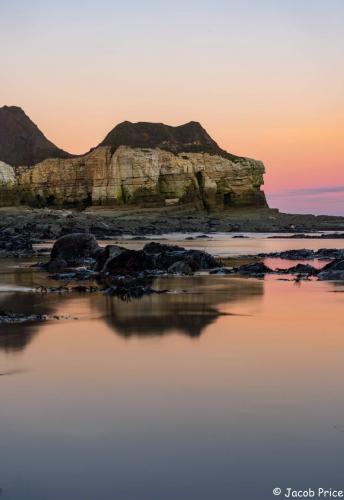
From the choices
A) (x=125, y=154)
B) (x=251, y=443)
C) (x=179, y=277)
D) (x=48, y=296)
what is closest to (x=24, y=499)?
(x=251, y=443)

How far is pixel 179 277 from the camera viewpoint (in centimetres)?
1686

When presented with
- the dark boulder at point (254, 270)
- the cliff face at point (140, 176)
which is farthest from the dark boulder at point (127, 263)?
the cliff face at point (140, 176)

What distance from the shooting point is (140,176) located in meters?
78.4

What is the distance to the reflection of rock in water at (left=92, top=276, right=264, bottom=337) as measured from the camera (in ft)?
30.0

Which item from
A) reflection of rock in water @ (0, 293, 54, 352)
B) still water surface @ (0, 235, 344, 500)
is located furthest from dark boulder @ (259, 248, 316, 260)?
still water surface @ (0, 235, 344, 500)

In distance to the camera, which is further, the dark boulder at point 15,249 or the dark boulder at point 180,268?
the dark boulder at point 15,249

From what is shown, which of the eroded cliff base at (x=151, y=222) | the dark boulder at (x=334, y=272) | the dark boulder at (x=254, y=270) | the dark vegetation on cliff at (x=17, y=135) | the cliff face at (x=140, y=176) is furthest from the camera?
the dark vegetation on cliff at (x=17, y=135)

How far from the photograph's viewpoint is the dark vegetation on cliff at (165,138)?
83.6 metres

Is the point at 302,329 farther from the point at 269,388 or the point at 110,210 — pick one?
the point at 110,210

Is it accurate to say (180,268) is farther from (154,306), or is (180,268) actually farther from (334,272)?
(154,306)

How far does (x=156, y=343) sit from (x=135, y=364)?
1.11m

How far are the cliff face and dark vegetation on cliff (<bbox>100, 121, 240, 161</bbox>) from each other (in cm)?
12

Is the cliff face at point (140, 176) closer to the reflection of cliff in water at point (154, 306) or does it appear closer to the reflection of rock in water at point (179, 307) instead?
the reflection of cliff in water at point (154, 306)

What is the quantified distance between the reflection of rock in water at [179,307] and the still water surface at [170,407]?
77mm
